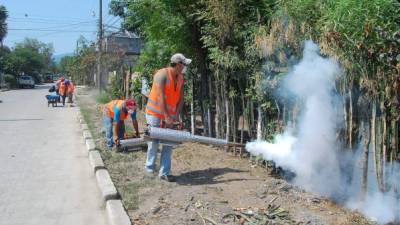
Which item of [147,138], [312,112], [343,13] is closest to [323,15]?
[343,13]

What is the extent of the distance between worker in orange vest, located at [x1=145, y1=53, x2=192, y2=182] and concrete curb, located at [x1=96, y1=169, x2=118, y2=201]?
757mm

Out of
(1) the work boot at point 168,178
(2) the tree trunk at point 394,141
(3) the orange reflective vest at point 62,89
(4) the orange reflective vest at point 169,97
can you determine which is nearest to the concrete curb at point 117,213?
(1) the work boot at point 168,178

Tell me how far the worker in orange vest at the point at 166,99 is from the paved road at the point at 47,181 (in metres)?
1.07

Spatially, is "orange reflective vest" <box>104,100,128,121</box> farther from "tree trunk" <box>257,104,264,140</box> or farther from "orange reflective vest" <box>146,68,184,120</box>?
"tree trunk" <box>257,104,264,140</box>

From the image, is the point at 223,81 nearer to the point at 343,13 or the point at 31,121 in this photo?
the point at 343,13

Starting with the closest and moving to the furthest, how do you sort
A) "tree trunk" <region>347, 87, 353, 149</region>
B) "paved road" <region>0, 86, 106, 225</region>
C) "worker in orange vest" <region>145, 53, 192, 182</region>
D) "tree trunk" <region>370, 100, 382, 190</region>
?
"tree trunk" <region>370, 100, 382, 190</region> < "tree trunk" <region>347, 87, 353, 149</region> < "paved road" <region>0, 86, 106, 225</region> < "worker in orange vest" <region>145, 53, 192, 182</region>

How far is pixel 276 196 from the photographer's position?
6520mm

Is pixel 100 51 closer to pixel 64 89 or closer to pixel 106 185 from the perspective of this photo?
pixel 64 89

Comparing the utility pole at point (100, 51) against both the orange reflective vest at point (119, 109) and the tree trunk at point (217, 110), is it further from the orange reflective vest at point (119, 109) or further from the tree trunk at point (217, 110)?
the tree trunk at point (217, 110)

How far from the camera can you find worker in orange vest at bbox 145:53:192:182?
735 centimetres

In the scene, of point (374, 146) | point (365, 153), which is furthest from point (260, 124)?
point (374, 146)

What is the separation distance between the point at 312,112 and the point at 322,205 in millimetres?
1235

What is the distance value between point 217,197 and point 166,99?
5.65 feet

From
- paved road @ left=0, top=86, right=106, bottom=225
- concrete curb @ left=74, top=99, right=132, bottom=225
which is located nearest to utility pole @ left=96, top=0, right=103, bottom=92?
paved road @ left=0, top=86, right=106, bottom=225
